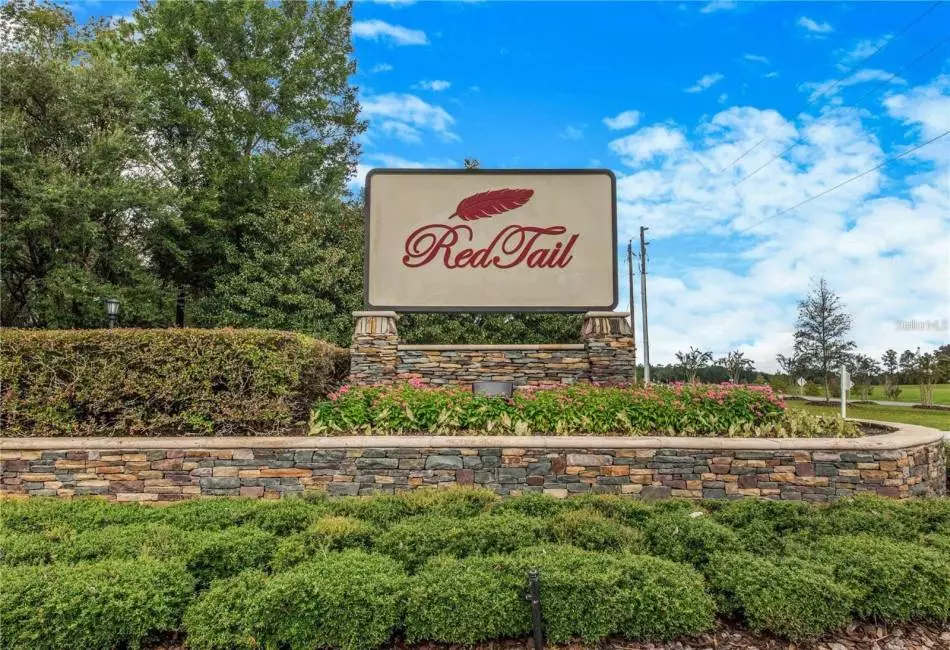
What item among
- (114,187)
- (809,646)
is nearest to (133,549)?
(809,646)

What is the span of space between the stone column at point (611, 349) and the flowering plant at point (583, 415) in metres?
1.88

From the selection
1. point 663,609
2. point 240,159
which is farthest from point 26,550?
point 240,159

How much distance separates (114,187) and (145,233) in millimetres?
1905

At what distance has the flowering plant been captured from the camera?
548 cm

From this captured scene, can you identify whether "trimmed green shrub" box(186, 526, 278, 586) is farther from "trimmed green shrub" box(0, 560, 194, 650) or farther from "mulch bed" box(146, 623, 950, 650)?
"mulch bed" box(146, 623, 950, 650)

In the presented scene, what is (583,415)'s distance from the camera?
566 cm

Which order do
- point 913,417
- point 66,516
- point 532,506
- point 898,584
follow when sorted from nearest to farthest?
point 898,584 → point 66,516 → point 532,506 → point 913,417

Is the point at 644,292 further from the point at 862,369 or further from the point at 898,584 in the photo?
the point at 898,584

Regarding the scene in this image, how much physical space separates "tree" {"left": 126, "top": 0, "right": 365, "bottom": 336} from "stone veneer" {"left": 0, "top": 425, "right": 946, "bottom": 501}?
8.07m

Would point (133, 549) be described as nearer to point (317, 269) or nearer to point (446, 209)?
point (446, 209)

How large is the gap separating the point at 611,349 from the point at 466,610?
19.3 ft

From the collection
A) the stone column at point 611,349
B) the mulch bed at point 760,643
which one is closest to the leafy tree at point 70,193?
the stone column at point 611,349

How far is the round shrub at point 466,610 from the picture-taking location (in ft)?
8.30

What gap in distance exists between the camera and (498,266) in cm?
820
